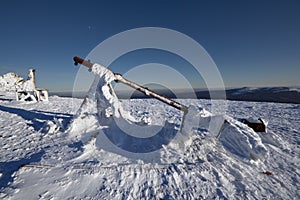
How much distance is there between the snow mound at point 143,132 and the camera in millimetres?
5004

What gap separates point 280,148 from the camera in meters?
5.91

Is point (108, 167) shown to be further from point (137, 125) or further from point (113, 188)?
point (137, 125)

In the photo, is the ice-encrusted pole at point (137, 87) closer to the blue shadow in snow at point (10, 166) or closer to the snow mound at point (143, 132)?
the snow mound at point (143, 132)

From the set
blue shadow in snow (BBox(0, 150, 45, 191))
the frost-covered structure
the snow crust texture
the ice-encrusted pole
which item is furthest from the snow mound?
the frost-covered structure

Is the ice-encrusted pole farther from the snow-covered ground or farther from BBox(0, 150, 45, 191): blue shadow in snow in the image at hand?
BBox(0, 150, 45, 191): blue shadow in snow

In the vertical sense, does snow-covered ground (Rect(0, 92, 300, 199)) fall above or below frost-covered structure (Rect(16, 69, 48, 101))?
below

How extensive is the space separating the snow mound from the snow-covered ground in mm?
47

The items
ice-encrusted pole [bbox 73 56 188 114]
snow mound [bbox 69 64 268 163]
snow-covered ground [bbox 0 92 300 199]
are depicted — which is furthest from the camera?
ice-encrusted pole [bbox 73 56 188 114]

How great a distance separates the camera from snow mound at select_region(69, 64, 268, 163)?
500 centimetres

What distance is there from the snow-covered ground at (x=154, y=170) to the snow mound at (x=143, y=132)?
0.05m

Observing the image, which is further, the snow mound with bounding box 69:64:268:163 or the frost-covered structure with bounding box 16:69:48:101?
the frost-covered structure with bounding box 16:69:48:101

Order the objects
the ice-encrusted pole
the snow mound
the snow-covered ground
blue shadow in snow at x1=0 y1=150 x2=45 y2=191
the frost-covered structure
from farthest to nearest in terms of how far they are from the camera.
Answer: the frost-covered structure
the ice-encrusted pole
the snow mound
blue shadow in snow at x1=0 y1=150 x2=45 y2=191
the snow-covered ground

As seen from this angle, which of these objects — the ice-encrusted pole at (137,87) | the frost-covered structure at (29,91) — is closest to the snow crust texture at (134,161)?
the ice-encrusted pole at (137,87)

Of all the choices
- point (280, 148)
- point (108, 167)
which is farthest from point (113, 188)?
point (280, 148)
